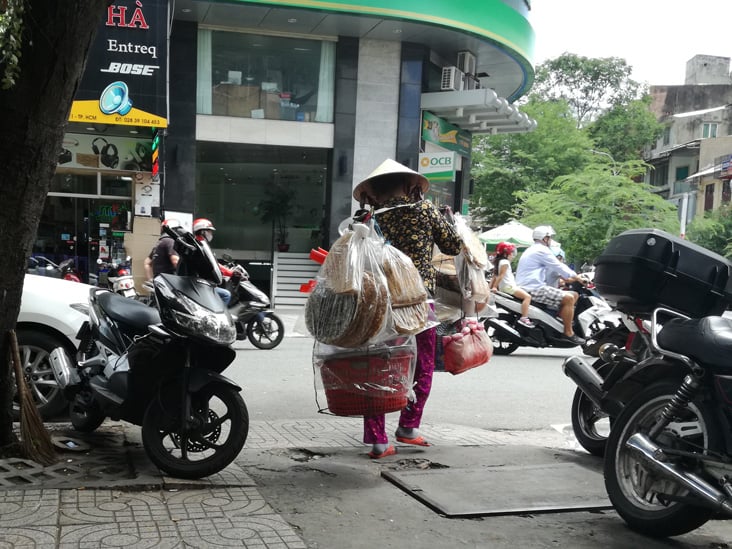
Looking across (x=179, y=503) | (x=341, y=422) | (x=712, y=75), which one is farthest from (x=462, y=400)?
(x=712, y=75)

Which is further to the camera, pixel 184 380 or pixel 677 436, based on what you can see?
pixel 184 380

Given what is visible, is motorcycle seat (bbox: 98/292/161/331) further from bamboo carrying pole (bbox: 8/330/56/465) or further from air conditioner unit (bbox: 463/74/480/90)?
air conditioner unit (bbox: 463/74/480/90)

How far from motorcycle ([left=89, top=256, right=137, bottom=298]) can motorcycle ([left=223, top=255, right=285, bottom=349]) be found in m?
1.36

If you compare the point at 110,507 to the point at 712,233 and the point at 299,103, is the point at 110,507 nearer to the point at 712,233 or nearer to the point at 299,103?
the point at 299,103

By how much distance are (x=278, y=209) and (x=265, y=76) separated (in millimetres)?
5691

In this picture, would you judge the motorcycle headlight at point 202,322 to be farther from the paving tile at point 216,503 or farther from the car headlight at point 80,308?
the car headlight at point 80,308

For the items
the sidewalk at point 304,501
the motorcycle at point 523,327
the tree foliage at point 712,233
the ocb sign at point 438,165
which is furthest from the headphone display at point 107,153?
the tree foliage at point 712,233

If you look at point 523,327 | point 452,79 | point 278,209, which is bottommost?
point 523,327

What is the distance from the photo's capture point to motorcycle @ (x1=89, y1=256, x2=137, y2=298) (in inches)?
397

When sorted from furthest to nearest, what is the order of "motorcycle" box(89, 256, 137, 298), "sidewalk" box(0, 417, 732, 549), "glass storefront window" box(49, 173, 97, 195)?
"glass storefront window" box(49, 173, 97, 195)
"motorcycle" box(89, 256, 137, 298)
"sidewalk" box(0, 417, 732, 549)

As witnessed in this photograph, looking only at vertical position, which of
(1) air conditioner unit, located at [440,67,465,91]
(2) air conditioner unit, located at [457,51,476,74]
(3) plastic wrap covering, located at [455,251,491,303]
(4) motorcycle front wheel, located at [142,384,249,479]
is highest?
(2) air conditioner unit, located at [457,51,476,74]

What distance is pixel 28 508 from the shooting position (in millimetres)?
3668

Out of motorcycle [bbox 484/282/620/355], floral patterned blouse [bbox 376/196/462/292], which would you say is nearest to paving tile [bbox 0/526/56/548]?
floral patterned blouse [bbox 376/196/462/292]

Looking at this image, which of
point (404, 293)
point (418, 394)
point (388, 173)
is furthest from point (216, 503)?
point (388, 173)
